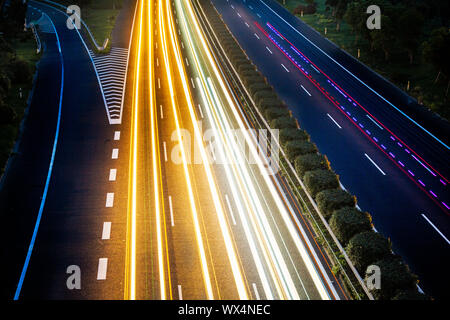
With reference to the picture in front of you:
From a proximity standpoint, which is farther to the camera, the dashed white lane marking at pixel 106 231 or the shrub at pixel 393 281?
the dashed white lane marking at pixel 106 231

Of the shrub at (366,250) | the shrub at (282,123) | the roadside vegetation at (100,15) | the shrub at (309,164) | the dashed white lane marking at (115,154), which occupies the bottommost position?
the shrub at (366,250)

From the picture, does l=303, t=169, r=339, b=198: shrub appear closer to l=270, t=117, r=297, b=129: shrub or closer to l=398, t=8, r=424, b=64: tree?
l=270, t=117, r=297, b=129: shrub

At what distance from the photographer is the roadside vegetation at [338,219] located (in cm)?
1653

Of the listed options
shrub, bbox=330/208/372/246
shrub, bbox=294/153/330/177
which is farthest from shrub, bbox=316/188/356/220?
shrub, bbox=294/153/330/177

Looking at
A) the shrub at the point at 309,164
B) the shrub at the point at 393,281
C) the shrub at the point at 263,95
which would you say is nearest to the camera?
the shrub at the point at 393,281

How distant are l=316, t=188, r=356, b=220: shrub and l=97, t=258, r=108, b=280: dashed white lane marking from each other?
11122 mm

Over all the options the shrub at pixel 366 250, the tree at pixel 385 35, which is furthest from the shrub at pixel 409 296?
the tree at pixel 385 35

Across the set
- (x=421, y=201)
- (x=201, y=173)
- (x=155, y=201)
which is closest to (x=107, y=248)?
(x=155, y=201)

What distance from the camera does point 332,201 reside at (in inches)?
837

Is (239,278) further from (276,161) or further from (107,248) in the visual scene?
(276,161)

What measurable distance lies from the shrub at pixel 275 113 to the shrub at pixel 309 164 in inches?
273

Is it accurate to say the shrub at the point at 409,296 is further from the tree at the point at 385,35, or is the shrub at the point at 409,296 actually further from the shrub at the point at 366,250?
the tree at the point at 385,35
